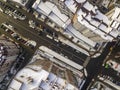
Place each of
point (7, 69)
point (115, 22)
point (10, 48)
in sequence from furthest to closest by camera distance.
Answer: point (7, 69) → point (10, 48) → point (115, 22)

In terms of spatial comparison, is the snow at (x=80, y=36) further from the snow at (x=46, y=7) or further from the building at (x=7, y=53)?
the building at (x=7, y=53)

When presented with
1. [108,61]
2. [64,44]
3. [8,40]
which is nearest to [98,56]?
[108,61]

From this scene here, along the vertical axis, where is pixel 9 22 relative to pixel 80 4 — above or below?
below

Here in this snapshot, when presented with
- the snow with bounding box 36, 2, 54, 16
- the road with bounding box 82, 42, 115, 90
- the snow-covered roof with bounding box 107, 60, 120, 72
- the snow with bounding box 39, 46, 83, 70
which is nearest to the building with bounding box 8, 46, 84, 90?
the snow with bounding box 39, 46, 83, 70

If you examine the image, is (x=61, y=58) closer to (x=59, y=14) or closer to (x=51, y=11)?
(x=59, y=14)

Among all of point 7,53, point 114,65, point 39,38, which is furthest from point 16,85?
point 114,65

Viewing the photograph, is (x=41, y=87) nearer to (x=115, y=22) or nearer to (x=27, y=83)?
(x=27, y=83)
